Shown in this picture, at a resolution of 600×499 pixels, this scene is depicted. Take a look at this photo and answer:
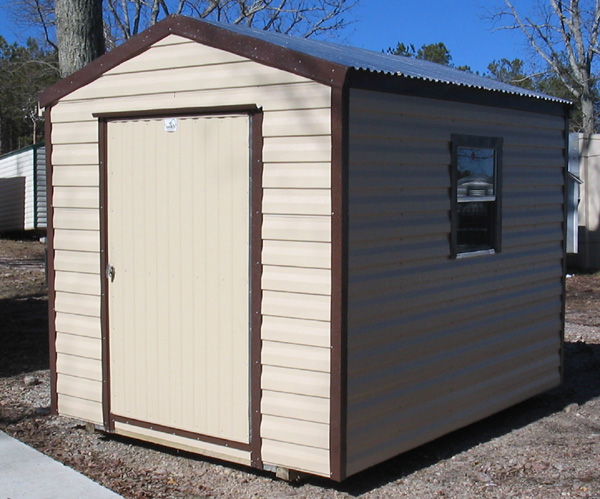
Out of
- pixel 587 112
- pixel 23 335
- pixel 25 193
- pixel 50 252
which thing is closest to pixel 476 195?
pixel 50 252

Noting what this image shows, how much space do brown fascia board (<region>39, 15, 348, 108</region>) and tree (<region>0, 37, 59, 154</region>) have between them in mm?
21226

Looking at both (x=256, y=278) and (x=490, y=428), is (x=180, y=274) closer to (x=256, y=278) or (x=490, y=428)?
(x=256, y=278)

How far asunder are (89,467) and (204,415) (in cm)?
83

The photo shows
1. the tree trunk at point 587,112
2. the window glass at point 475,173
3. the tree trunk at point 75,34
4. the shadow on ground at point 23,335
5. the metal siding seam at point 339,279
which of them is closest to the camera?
the metal siding seam at point 339,279

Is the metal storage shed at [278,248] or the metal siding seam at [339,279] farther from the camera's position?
the metal storage shed at [278,248]

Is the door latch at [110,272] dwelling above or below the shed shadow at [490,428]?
above

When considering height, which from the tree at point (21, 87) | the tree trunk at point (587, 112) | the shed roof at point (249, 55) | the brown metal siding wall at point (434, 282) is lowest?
the brown metal siding wall at point (434, 282)

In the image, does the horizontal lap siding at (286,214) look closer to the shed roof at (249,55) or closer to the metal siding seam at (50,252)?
the shed roof at (249,55)

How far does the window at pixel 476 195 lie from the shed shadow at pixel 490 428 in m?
1.33

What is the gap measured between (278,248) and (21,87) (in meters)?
32.5

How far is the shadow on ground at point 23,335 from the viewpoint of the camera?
8195mm

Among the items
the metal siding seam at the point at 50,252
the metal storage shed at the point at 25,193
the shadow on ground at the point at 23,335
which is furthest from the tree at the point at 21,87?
the metal siding seam at the point at 50,252

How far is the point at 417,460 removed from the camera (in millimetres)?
5395

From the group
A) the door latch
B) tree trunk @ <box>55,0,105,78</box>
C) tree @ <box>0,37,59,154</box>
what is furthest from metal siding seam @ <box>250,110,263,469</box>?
tree @ <box>0,37,59,154</box>
